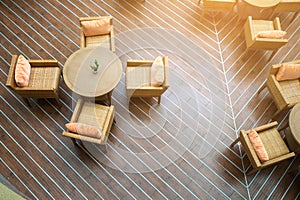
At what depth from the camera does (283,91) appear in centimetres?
496

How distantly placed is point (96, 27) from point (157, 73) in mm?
1305

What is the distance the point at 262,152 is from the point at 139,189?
182cm

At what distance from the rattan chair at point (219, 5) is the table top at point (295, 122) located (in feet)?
7.00

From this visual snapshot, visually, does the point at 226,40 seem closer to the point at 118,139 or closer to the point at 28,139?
the point at 118,139

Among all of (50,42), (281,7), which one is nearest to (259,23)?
(281,7)

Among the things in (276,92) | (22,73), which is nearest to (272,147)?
(276,92)

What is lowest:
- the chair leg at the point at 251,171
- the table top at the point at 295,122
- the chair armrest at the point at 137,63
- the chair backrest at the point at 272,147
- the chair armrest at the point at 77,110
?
the chair leg at the point at 251,171

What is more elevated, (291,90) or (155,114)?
(291,90)

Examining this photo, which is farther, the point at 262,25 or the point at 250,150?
the point at 262,25

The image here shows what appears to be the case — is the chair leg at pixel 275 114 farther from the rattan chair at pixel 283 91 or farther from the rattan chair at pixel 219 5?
the rattan chair at pixel 219 5

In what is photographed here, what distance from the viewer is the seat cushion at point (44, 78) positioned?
480 centimetres

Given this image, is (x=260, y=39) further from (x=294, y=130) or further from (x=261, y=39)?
(x=294, y=130)

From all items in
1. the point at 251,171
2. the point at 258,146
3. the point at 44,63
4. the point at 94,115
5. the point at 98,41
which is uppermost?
the point at 98,41

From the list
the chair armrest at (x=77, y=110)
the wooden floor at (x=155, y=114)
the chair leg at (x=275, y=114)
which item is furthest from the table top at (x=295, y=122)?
the chair armrest at (x=77, y=110)
